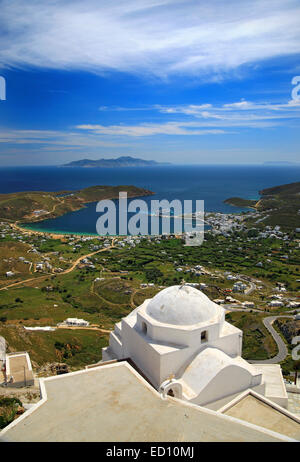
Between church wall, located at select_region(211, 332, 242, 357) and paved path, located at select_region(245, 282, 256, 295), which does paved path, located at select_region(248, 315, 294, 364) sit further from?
paved path, located at select_region(245, 282, 256, 295)

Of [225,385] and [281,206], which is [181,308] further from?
[281,206]

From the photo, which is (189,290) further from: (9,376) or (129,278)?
(129,278)

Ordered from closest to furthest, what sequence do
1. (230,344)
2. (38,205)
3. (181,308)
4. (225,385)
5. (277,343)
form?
(225,385) → (181,308) → (230,344) → (277,343) → (38,205)

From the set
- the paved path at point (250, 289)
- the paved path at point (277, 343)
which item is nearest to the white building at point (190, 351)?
the paved path at point (277, 343)

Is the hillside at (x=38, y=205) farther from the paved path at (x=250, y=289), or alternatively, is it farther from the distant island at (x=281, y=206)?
the paved path at (x=250, y=289)

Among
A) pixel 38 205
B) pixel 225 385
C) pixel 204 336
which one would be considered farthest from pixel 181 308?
pixel 38 205

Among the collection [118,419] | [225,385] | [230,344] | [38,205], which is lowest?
[225,385]
